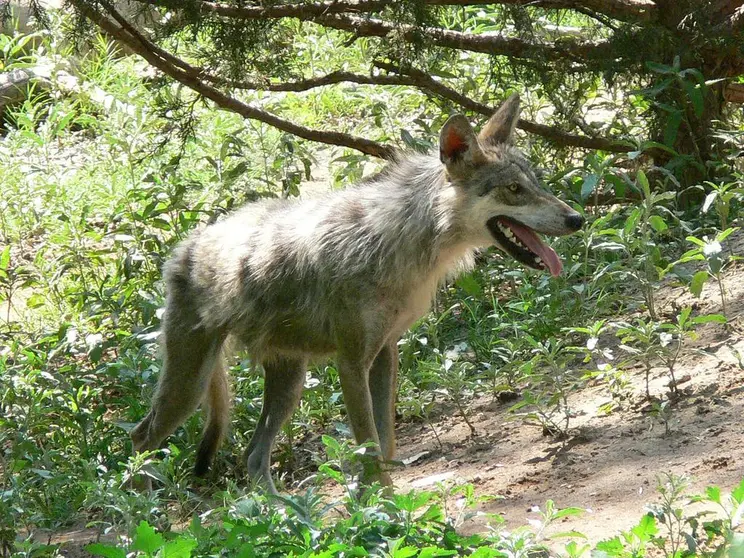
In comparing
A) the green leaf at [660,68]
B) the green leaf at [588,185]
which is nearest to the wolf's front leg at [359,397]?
the green leaf at [588,185]

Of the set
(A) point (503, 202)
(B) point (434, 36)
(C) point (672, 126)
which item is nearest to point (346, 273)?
(A) point (503, 202)

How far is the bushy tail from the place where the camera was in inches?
243

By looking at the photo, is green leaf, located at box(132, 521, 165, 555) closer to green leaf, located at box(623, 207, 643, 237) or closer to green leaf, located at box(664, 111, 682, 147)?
green leaf, located at box(623, 207, 643, 237)

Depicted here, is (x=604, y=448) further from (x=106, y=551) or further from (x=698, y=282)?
(x=106, y=551)

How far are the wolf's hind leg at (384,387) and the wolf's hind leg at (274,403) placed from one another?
0.52 metres

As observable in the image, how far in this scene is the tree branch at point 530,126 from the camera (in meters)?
7.59

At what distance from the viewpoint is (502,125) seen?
570 centimetres

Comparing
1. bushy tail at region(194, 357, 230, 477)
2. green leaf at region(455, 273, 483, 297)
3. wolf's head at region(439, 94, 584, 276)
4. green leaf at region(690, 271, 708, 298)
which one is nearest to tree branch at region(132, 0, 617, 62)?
green leaf at region(455, 273, 483, 297)

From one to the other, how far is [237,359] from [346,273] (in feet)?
6.25

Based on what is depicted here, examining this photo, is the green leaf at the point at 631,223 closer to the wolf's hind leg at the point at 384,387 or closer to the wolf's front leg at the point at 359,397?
the wolf's hind leg at the point at 384,387

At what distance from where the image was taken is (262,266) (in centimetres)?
590

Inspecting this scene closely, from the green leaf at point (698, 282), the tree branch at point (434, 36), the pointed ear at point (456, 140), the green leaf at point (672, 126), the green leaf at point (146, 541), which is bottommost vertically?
the green leaf at point (146, 541)

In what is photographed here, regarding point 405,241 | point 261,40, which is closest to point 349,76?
point 261,40

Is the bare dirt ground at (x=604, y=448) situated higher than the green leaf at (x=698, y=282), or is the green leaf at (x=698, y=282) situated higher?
the green leaf at (x=698, y=282)
